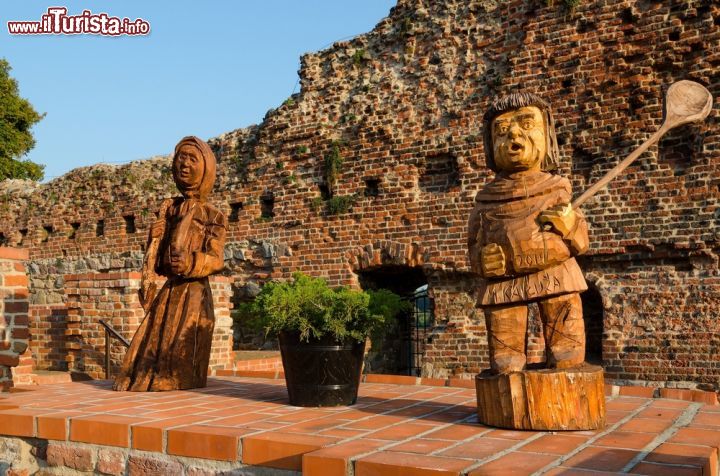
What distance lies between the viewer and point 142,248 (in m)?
13.4

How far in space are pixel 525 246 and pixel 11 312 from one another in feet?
14.5

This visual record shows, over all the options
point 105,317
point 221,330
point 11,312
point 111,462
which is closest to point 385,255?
point 221,330

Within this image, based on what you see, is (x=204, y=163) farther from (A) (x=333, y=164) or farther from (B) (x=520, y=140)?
(A) (x=333, y=164)

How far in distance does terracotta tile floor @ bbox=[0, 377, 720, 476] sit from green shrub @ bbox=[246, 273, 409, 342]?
50 cm

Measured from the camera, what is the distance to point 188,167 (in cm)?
548

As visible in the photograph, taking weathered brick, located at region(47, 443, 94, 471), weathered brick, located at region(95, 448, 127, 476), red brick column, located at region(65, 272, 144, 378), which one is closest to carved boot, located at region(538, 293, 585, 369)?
weathered brick, located at region(95, 448, 127, 476)

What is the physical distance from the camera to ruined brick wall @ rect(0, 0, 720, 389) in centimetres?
824

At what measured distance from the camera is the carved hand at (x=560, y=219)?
3479 mm

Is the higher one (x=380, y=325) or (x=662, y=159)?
(x=662, y=159)

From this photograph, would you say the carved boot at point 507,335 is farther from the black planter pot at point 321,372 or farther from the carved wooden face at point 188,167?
the carved wooden face at point 188,167

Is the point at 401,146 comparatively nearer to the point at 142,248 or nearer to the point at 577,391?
the point at 142,248

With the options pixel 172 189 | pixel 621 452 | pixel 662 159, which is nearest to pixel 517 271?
pixel 621 452

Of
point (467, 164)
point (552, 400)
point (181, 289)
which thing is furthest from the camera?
point (467, 164)

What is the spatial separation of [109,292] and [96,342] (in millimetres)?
777
